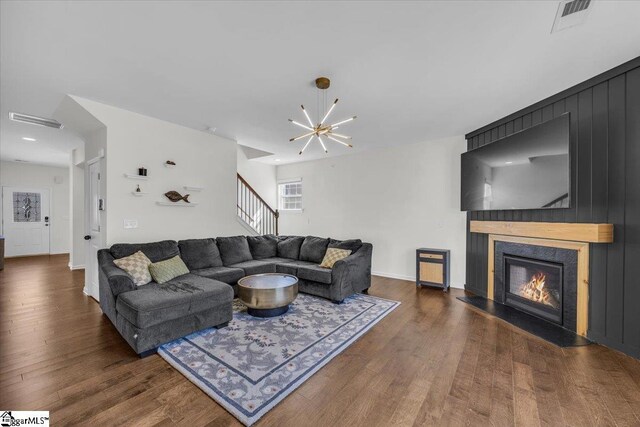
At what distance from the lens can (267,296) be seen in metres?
3.26

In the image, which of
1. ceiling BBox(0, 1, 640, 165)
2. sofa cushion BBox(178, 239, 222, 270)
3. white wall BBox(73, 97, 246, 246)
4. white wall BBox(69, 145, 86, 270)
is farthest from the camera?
white wall BBox(69, 145, 86, 270)

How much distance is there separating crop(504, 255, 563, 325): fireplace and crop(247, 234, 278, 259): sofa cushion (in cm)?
392

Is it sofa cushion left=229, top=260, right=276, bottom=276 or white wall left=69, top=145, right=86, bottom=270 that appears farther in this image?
white wall left=69, top=145, right=86, bottom=270

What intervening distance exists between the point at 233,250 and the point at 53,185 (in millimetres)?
7397

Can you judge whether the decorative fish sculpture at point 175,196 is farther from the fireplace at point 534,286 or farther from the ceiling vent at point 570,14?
the fireplace at point 534,286

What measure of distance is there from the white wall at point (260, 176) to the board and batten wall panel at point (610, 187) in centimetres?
603

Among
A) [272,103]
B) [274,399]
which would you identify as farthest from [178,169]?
[274,399]

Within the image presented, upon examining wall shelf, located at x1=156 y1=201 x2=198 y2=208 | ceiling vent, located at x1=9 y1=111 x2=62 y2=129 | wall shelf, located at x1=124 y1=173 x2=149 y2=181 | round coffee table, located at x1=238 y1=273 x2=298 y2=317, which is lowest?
round coffee table, located at x1=238 y1=273 x2=298 y2=317

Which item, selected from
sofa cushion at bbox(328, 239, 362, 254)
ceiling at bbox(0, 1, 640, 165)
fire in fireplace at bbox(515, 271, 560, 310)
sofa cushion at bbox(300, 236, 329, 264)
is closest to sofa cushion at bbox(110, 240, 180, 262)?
ceiling at bbox(0, 1, 640, 165)

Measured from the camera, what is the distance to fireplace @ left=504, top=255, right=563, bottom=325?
10.5 ft

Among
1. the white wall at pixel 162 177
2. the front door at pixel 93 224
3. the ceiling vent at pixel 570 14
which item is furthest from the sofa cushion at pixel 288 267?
the ceiling vent at pixel 570 14

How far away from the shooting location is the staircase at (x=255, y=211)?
669 centimetres

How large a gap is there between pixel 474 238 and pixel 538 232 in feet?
4.04

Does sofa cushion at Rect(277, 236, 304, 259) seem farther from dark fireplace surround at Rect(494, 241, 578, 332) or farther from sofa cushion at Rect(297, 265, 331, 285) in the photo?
dark fireplace surround at Rect(494, 241, 578, 332)
